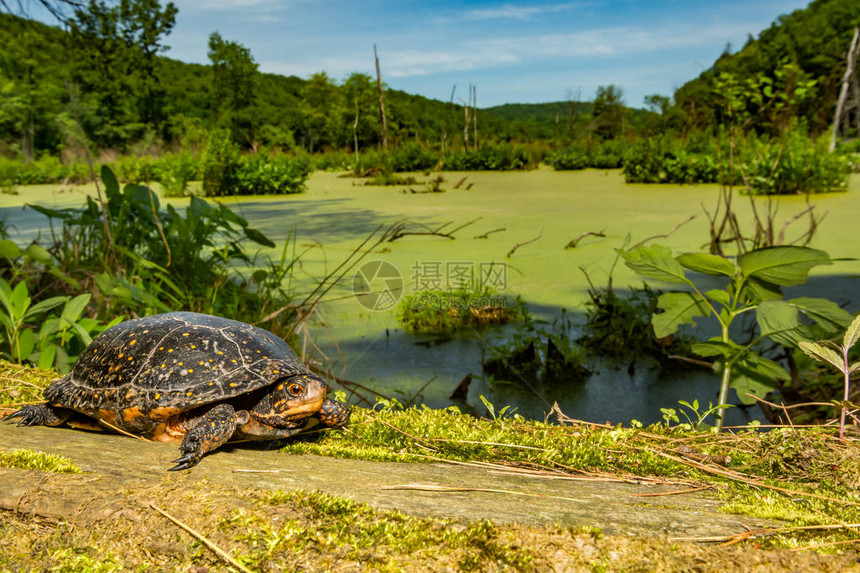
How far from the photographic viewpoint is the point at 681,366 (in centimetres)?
273

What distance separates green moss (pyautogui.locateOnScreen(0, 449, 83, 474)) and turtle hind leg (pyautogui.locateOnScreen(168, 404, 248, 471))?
18 centimetres

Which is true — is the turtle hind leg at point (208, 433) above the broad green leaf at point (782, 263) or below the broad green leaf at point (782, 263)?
below

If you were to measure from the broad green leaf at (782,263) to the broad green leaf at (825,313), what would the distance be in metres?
0.07

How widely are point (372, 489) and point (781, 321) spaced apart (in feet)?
4.08

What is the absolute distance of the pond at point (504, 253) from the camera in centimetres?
250

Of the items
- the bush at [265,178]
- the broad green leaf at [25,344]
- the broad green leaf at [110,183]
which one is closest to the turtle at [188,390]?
the broad green leaf at [25,344]

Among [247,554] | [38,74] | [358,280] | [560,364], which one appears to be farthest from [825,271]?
[38,74]

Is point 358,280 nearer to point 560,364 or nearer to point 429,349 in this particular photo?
point 429,349

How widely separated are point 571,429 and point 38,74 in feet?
99.2

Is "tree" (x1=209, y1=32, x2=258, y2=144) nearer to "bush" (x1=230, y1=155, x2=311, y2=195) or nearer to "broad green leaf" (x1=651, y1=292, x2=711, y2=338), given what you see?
"bush" (x1=230, y1=155, x2=311, y2=195)

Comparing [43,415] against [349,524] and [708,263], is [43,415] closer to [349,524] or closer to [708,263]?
[349,524]

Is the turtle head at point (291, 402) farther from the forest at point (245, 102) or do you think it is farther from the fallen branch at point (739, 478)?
the forest at point (245, 102)

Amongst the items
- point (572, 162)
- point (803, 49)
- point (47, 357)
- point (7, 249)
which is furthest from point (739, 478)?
point (803, 49)

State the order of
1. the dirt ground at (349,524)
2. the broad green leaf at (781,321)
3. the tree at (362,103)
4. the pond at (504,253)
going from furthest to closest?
the tree at (362,103) → the pond at (504,253) → the broad green leaf at (781,321) → the dirt ground at (349,524)
